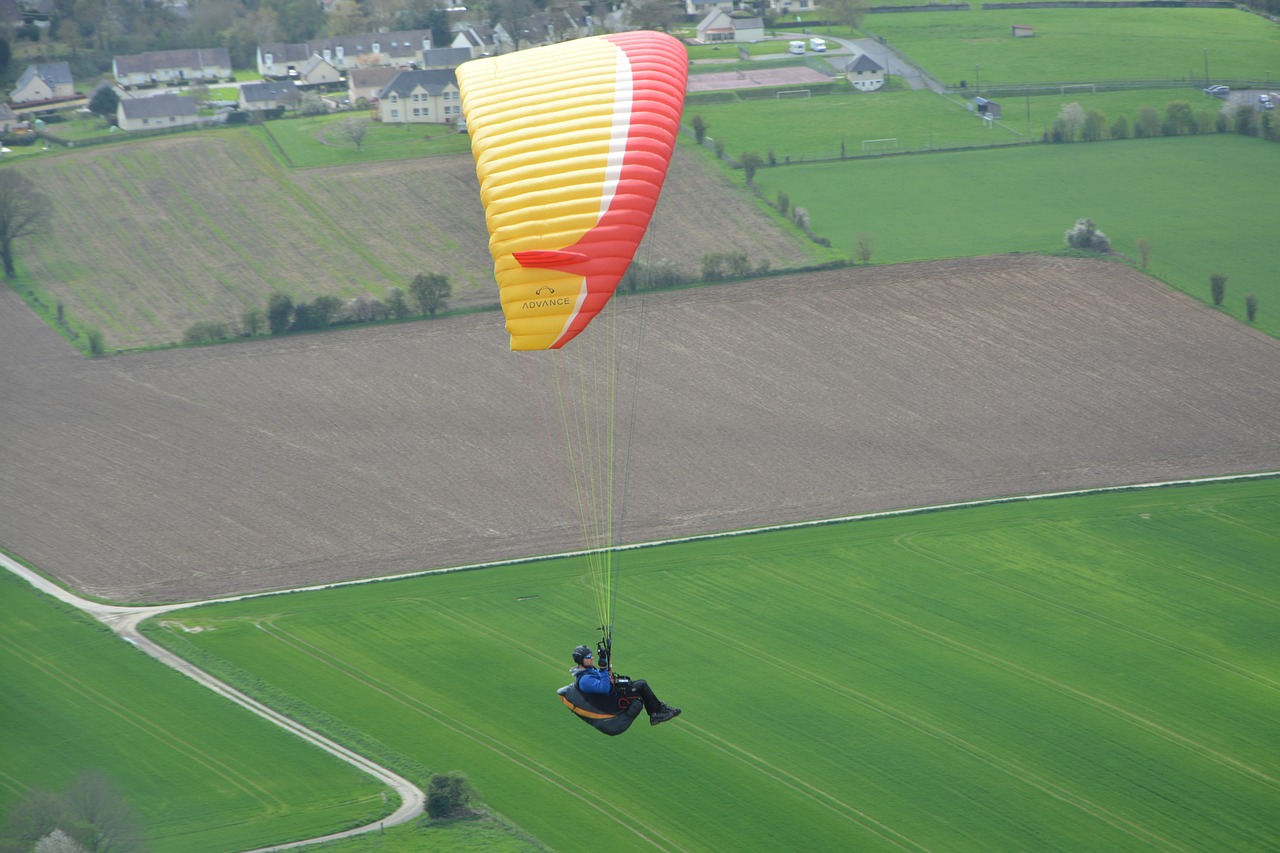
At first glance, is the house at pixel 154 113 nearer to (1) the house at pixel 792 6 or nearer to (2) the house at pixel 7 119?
(2) the house at pixel 7 119

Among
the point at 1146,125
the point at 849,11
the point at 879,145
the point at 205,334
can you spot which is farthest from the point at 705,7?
the point at 205,334

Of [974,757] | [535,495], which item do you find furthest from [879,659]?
[535,495]

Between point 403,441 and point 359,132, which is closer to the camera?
point 403,441

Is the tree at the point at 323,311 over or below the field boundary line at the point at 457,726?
over

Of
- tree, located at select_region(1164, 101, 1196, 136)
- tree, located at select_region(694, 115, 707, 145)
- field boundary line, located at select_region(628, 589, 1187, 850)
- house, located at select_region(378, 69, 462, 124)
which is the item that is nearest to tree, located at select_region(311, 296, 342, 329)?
field boundary line, located at select_region(628, 589, 1187, 850)

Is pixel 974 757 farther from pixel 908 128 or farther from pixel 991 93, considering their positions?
pixel 991 93

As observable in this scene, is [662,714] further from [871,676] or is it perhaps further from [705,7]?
[705,7]

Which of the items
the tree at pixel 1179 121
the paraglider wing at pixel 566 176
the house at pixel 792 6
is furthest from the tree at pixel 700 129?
the paraglider wing at pixel 566 176
